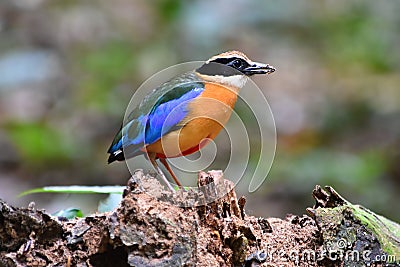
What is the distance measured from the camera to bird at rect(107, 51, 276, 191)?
3209 millimetres

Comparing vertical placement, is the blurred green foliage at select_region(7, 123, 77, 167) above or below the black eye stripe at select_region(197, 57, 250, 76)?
above

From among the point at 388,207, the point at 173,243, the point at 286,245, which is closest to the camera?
the point at 173,243

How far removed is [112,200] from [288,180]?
4641 millimetres

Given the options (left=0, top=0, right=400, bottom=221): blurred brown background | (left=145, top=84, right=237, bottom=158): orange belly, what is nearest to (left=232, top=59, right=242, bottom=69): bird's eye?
(left=145, top=84, right=237, bottom=158): orange belly

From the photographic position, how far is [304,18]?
11289 mm

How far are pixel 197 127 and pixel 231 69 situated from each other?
0.43 m

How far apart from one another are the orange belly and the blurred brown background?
3219 millimetres

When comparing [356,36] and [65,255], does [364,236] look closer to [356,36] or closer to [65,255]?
[65,255]

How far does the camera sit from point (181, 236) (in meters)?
2.43

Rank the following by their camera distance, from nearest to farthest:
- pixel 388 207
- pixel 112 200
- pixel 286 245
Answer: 1. pixel 286 245
2. pixel 112 200
3. pixel 388 207

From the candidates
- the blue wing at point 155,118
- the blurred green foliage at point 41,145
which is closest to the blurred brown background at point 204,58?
the blurred green foliage at point 41,145

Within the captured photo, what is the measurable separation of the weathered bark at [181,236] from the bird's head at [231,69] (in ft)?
2.67

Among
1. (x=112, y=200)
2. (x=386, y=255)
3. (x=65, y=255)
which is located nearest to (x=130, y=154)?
(x=112, y=200)

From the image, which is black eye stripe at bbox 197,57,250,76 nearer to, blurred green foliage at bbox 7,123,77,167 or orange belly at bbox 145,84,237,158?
orange belly at bbox 145,84,237,158
